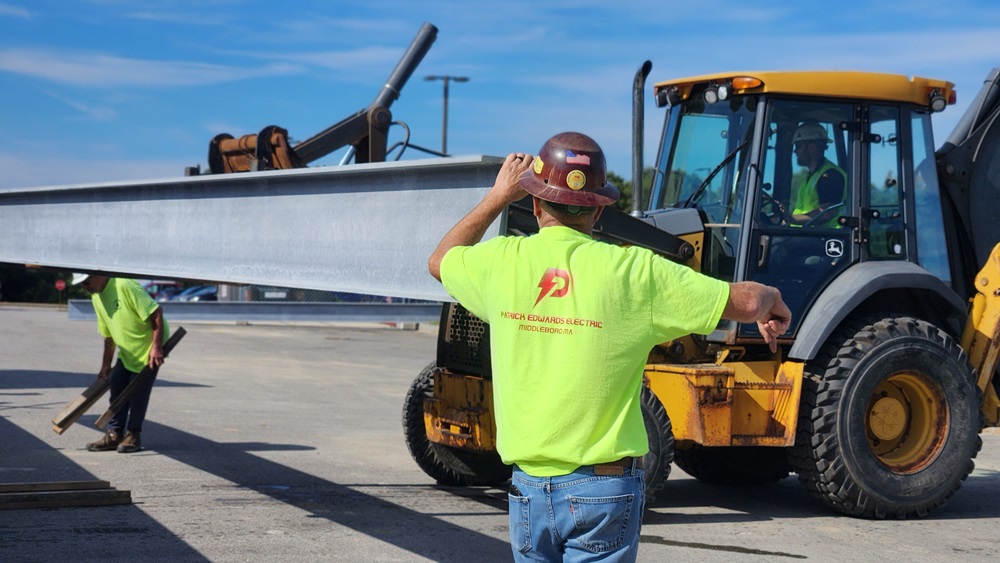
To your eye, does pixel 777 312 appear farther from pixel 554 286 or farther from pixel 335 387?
pixel 335 387

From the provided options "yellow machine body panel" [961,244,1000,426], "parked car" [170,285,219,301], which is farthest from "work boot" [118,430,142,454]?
"parked car" [170,285,219,301]

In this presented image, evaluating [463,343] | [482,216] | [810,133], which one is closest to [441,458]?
[463,343]

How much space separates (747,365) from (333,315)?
A: 74.1 feet

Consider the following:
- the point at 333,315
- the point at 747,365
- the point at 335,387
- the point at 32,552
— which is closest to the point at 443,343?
the point at 747,365

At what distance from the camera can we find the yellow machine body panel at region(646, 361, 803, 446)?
725cm

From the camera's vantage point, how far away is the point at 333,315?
96.4 ft

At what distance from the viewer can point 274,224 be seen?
590 centimetres

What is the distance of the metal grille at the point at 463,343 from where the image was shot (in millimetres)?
7789

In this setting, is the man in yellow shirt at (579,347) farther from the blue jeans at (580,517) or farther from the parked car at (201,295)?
the parked car at (201,295)

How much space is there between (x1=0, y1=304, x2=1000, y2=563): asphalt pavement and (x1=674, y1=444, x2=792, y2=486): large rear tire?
0.38ft

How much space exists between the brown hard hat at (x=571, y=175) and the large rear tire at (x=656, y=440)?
3860 millimetres

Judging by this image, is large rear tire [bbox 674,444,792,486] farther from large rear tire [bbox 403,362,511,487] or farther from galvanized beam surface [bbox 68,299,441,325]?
galvanized beam surface [bbox 68,299,441,325]

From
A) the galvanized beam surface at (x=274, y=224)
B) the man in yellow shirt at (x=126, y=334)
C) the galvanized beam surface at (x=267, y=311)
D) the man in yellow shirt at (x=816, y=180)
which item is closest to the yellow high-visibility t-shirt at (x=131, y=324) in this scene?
the man in yellow shirt at (x=126, y=334)

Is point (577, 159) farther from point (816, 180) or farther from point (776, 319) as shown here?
point (816, 180)
